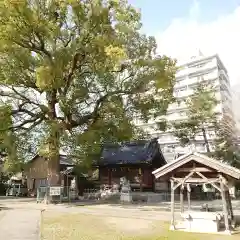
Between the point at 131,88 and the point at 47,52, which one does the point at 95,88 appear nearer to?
the point at 131,88

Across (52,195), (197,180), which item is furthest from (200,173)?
(52,195)

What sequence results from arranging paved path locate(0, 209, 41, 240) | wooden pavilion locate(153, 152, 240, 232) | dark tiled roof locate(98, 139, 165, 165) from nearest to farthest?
paved path locate(0, 209, 41, 240)
wooden pavilion locate(153, 152, 240, 232)
dark tiled roof locate(98, 139, 165, 165)

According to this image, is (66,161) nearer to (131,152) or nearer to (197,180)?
(131,152)

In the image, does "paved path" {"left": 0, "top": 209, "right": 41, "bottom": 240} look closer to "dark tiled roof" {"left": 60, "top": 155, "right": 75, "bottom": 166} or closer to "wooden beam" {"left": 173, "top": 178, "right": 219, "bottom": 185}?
"wooden beam" {"left": 173, "top": 178, "right": 219, "bottom": 185}

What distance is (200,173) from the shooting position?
14219mm

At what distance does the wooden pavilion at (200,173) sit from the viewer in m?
13.3

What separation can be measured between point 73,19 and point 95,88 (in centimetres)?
611

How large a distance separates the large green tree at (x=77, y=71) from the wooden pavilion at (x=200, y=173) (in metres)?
9.69

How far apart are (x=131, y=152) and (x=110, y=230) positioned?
2301 centimetres

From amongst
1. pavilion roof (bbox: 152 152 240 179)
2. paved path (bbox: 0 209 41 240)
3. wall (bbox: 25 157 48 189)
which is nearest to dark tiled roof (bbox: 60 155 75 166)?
wall (bbox: 25 157 48 189)

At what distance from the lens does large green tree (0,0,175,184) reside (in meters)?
23.2

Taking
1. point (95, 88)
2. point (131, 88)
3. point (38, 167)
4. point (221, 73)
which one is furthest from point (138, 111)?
point (221, 73)

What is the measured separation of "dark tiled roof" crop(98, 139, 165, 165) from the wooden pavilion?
737 inches

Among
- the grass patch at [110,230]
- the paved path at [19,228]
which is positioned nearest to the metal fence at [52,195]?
the paved path at [19,228]
